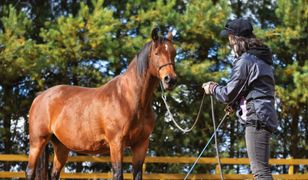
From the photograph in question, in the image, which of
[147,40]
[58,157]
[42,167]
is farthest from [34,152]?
[147,40]

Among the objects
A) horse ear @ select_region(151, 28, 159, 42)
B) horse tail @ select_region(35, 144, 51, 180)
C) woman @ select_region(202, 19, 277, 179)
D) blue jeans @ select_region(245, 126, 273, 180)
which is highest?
horse ear @ select_region(151, 28, 159, 42)

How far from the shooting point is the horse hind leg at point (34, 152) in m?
6.46


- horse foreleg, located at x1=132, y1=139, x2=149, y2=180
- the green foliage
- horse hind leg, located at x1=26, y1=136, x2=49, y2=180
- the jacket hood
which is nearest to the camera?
the jacket hood

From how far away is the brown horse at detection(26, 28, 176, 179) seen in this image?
17.1 ft

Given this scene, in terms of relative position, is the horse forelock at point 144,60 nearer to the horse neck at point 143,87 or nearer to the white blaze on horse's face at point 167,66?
the horse neck at point 143,87

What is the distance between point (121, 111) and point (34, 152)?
1.69 m

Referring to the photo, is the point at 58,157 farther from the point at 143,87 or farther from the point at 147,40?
the point at 147,40

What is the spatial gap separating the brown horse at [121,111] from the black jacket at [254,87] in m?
1.49

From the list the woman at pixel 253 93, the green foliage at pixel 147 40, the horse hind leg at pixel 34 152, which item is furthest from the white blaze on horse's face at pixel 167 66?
the green foliage at pixel 147 40

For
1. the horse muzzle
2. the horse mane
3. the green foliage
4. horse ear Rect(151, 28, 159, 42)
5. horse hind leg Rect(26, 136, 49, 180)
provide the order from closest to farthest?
the horse muzzle, horse ear Rect(151, 28, 159, 42), the horse mane, horse hind leg Rect(26, 136, 49, 180), the green foliage

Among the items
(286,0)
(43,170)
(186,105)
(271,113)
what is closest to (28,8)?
(186,105)

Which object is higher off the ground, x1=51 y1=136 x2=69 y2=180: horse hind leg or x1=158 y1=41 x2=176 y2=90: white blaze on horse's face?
x1=158 y1=41 x2=176 y2=90: white blaze on horse's face

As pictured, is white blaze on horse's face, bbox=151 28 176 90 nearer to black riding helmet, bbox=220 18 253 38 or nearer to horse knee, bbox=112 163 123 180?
horse knee, bbox=112 163 123 180

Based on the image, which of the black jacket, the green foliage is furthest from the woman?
the green foliage
